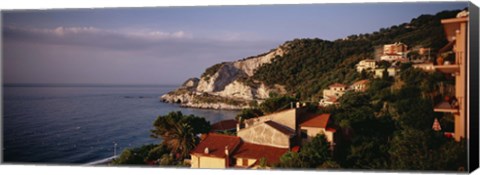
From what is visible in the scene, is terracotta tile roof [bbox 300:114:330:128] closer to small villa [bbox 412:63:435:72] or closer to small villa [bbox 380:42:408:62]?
small villa [bbox 380:42:408:62]

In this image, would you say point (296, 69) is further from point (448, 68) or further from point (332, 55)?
point (448, 68)

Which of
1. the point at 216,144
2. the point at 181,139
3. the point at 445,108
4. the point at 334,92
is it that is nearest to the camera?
the point at 445,108

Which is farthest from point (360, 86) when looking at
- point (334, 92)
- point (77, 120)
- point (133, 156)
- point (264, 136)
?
point (77, 120)

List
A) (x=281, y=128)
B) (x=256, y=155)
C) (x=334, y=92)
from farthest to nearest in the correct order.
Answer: (x=334, y=92) → (x=281, y=128) → (x=256, y=155)

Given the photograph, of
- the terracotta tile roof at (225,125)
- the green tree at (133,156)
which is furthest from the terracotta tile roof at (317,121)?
the green tree at (133,156)

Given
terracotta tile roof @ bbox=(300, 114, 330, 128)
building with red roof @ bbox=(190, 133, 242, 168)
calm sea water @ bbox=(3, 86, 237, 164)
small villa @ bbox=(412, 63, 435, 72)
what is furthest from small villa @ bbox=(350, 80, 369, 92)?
calm sea water @ bbox=(3, 86, 237, 164)

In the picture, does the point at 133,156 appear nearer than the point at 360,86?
No
